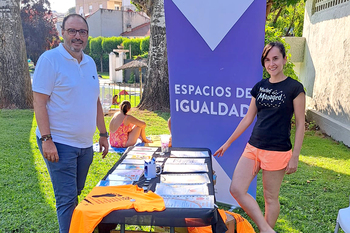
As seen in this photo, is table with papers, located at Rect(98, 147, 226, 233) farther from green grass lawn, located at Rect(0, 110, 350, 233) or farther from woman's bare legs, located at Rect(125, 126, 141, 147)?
woman's bare legs, located at Rect(125, 126, 141, 147)

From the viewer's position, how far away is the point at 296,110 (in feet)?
7.98

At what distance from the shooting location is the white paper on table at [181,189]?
2203mm

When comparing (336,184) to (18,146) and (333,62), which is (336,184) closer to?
(333,62)

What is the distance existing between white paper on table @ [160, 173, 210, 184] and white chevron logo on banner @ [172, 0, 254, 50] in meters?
1.42

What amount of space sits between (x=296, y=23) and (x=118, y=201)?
16.7m

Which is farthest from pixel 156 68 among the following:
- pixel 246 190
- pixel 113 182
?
pixel 113 182

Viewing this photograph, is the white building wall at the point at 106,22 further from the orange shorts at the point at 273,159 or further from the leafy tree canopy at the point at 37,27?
the orange shorts at the point at 273,159

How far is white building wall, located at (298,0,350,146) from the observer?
6.55 metres

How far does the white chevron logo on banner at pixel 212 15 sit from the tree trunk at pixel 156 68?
247 inches

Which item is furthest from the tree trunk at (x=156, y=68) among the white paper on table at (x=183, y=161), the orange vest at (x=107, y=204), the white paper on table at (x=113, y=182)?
the orange vest at (x=107, y=204)

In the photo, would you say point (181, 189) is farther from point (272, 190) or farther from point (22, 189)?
point (22, 189)

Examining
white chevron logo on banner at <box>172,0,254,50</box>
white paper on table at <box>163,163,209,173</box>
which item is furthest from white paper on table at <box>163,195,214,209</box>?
white chevron logo on banner at <box>172,0,254,50</box>

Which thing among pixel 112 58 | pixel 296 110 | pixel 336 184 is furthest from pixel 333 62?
pixel 112 58

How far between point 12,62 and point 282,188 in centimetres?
868
